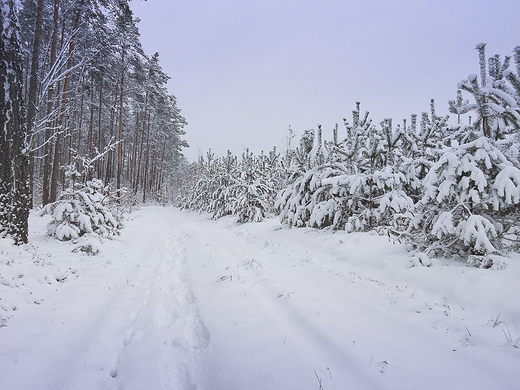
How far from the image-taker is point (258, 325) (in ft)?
10.7

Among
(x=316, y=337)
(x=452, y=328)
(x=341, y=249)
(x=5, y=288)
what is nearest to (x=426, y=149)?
(x=341, y=249)

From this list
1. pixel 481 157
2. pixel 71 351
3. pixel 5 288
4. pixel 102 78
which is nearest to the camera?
pixel 71 351

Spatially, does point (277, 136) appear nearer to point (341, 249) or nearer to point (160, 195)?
point (160, 195)

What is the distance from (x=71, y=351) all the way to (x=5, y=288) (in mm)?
1819

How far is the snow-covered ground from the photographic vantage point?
240 cm

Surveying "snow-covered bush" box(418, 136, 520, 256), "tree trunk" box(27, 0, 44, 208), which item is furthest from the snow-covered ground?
"tree trunk" box(27, 0, 44, 208)

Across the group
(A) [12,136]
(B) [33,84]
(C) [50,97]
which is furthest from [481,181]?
(C) [50,97]

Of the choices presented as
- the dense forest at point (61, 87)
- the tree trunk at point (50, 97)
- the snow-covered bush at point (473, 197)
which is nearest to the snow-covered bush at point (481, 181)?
the snow-covered bush at point (473, 197)

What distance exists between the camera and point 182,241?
986 cm

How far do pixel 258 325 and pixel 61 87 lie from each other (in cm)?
2235

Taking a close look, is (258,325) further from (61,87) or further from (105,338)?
(61,87)

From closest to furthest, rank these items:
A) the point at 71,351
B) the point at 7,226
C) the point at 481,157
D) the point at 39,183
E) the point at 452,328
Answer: the point at 71,351, the point at 452,328, the point at 481,157, the point at 7,226, the point at 39,183

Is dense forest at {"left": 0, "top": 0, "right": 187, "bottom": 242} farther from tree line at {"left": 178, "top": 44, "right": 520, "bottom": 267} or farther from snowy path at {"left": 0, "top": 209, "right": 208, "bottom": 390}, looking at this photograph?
tree line at {"left": 178, "top": 44, "right": 520, "bottom": 267}

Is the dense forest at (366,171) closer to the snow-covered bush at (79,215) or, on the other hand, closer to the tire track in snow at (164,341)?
the snow-covered bush at (79,215)
